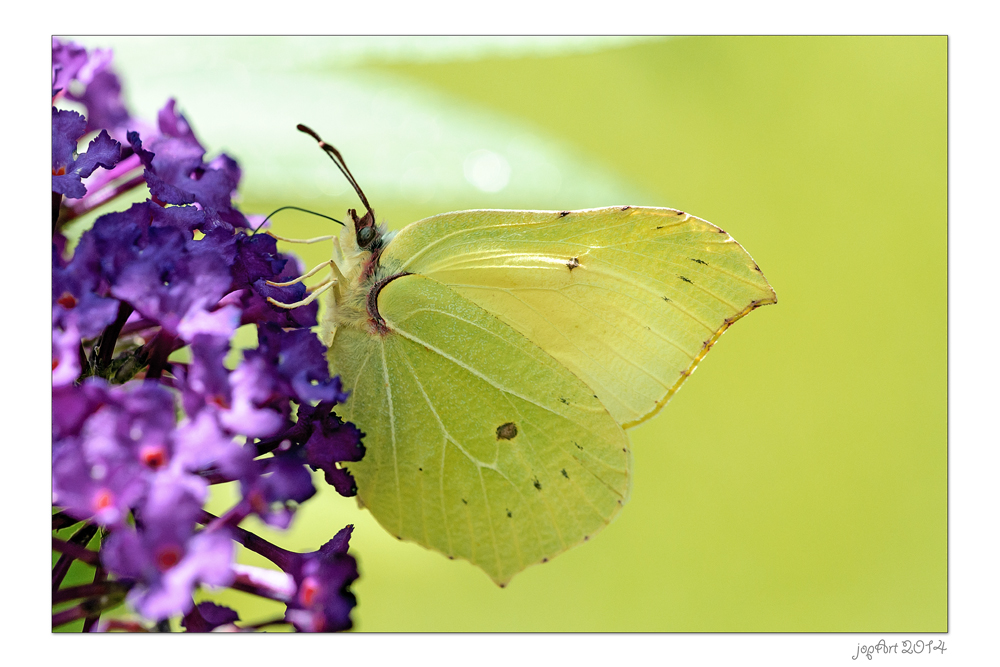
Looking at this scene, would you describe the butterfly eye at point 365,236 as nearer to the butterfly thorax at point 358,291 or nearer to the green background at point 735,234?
the butterfly thorax at point 358,291

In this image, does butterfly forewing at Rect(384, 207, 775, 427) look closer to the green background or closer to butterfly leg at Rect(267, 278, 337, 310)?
butterfly leg at Rect(267, 278, 337, 310)

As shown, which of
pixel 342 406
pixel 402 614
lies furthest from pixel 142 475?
pixel 402 614

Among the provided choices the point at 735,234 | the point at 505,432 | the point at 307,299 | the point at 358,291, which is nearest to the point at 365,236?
the point at 358,291

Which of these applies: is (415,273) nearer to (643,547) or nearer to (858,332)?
(643,547)

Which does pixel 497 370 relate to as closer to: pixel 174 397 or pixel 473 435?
pixel 473 435

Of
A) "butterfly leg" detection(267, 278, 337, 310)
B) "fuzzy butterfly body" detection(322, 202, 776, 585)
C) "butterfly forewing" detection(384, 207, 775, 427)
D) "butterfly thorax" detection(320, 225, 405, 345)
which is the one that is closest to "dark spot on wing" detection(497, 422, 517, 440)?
"fuzzy butterfly body" detection(322, 202, 776, 585)
